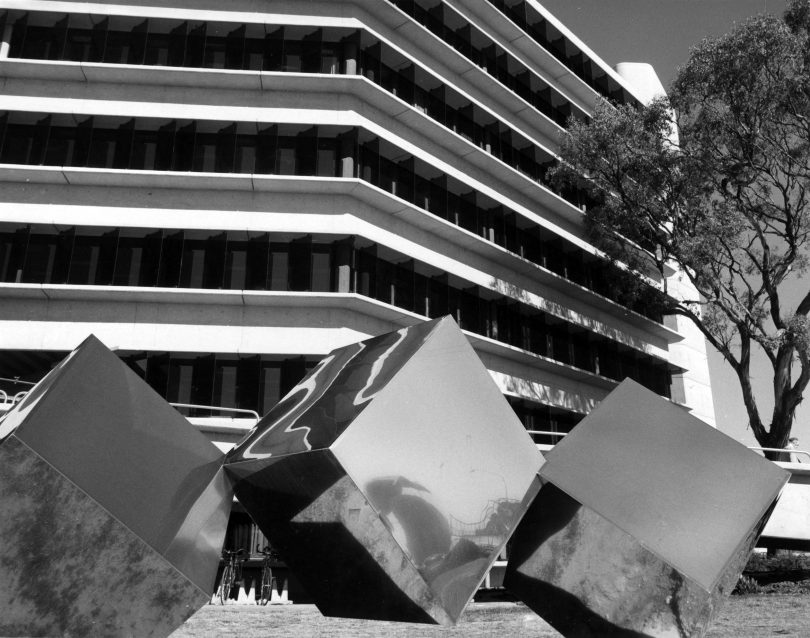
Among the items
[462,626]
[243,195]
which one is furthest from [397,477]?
[243,195]

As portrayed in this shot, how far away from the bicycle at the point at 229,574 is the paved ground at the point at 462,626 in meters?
5.94

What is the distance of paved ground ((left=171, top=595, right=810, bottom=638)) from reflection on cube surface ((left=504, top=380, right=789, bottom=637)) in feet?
7.03

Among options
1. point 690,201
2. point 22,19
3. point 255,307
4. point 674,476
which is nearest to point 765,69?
point 690,201

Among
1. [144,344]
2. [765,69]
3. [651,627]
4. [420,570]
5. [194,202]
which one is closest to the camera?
[420,570]

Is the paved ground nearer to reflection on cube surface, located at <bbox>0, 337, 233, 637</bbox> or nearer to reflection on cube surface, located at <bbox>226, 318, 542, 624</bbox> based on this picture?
reflection on cube surface, located at <bbox>226, 318, 542, 624</bbox>

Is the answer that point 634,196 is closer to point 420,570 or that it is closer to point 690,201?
point 690,201

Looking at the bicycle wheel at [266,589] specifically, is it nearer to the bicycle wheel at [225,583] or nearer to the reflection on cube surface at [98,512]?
the bicycle wheel at [225,583]

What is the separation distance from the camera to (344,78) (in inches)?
1094

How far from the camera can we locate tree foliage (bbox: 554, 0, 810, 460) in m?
22.9

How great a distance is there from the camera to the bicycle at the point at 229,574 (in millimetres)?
16997

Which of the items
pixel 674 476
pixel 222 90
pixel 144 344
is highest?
pixel 222 90

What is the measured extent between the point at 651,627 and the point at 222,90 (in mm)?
26509

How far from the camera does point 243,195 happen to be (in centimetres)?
2688

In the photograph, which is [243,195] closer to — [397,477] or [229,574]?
[229,574]
